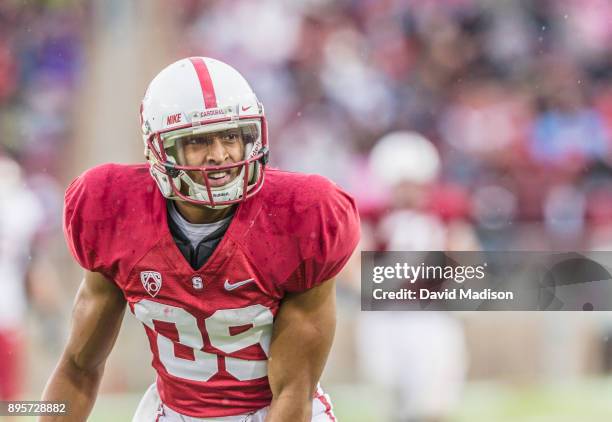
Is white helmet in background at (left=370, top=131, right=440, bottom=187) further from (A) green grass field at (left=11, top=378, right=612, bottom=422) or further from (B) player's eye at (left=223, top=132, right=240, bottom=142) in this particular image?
(B) player's eye at (left=223, top=132, right=240, bottom=142)

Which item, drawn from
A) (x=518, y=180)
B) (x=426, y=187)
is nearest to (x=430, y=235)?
(x=426, y=187)

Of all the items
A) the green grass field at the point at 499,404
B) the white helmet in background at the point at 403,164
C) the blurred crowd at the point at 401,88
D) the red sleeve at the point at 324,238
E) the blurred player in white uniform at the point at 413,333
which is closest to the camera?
the red sleeve at the point at 324,238

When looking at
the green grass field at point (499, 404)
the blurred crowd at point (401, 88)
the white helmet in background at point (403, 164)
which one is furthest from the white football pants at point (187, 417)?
the blurred crowd at point (401, 88)

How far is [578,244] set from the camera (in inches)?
150

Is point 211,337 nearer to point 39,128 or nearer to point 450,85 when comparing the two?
point 39,128

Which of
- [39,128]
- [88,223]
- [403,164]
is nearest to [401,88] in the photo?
[403,164]

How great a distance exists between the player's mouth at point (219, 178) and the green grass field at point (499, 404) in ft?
7.34

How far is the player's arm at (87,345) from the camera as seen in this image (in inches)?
66.7

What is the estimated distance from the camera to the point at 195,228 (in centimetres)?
163

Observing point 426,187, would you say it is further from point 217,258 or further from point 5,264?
point 217,258

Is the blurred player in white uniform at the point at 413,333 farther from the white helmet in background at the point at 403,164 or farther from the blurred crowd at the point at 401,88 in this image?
the blurred crowd at the point at 401,88

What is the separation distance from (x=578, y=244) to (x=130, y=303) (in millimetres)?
2465

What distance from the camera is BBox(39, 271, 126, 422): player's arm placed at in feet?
5.56

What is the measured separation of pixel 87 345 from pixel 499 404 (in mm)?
2548
